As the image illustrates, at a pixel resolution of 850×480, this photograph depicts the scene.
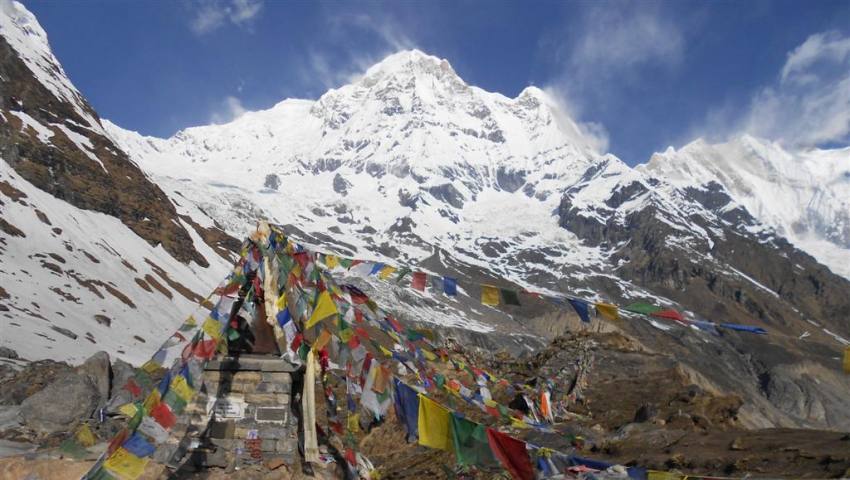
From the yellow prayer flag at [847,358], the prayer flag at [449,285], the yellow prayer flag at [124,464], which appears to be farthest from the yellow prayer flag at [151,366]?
the yellow prayer flag at [847,358]

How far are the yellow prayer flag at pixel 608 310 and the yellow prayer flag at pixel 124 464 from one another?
21.8 feet

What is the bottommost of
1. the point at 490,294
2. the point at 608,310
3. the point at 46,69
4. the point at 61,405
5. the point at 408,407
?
the point at 408,407

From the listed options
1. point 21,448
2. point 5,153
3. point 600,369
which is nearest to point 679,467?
point 21,448

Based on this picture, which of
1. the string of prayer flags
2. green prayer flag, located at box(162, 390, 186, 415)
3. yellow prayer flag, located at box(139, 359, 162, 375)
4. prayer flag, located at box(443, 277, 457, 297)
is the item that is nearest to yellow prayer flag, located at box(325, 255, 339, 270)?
prayer flag, located at box(443, 277, 457, 297)

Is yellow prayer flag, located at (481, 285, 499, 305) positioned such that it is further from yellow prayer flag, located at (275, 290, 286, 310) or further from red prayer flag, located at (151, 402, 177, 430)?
red prayer flag, located at (151, 402, 177, 430)

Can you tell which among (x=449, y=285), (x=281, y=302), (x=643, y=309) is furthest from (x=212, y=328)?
(x=643, y=309)

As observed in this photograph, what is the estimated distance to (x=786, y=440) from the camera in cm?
1016

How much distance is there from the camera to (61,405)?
1335 centimetres

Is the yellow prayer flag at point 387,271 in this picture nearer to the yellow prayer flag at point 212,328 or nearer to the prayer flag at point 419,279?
→ the prayer flag at point 419,279

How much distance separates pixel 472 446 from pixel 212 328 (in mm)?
4703

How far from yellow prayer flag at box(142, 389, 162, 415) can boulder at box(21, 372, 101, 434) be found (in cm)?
647

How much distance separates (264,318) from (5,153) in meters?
82.3

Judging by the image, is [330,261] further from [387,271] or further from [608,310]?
[608,310]

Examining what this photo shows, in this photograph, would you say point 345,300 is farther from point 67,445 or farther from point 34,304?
point 34,304
